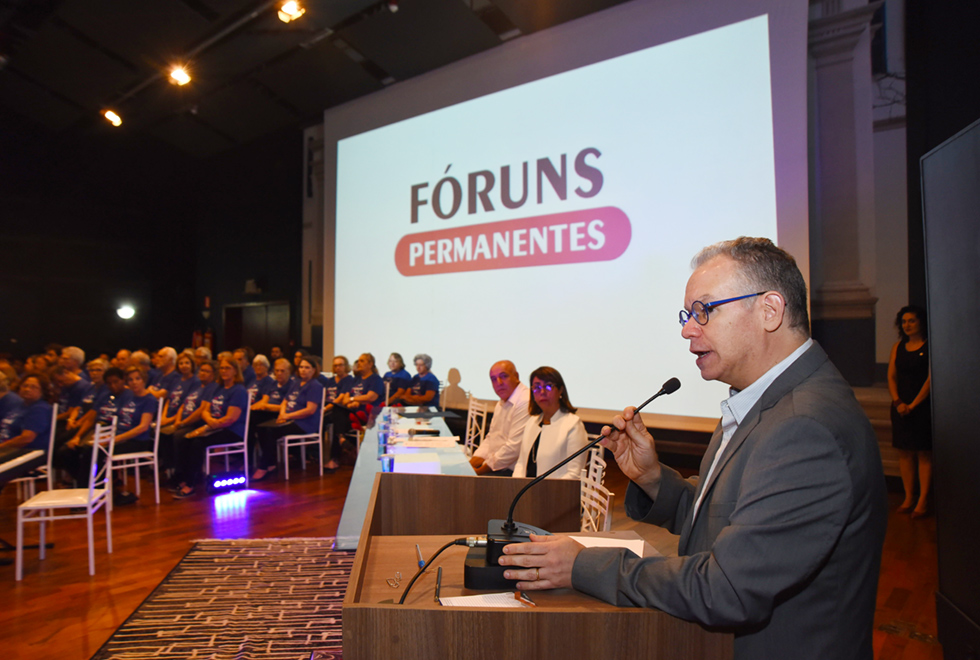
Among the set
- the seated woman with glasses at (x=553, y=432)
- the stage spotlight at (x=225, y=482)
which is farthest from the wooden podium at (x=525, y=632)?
the stage spotlight at (x=225, y=482)

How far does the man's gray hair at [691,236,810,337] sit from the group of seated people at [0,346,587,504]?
191cm

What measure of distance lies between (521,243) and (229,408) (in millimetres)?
3220

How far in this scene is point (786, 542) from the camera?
82cm

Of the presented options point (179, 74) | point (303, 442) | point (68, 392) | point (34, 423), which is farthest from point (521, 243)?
point (179, 74)

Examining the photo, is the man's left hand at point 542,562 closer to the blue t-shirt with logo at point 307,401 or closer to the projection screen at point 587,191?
the projection screen at point 587,191

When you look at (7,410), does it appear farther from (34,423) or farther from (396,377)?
(396,377)

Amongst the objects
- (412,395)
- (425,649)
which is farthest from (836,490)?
(412,395)

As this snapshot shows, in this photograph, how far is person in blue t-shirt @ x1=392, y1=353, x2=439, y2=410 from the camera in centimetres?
625

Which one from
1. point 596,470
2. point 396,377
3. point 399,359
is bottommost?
point 596,470

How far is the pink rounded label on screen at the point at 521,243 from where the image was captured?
5012mm

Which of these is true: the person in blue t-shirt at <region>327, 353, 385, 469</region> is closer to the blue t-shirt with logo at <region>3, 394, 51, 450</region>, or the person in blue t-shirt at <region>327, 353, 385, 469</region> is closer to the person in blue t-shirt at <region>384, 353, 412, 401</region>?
the person in blue t-shirt at <region>384, 353, 412, 401</region>

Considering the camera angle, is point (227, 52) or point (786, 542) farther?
point (227, 52)

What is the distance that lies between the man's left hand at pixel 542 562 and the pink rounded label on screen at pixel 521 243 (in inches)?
165

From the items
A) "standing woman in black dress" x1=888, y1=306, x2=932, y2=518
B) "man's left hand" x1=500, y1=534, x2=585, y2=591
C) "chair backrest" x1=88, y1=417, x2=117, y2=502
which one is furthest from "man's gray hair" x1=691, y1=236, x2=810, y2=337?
"standing woman in black dress" x1=888, y1=306, x2=932, y2=518
